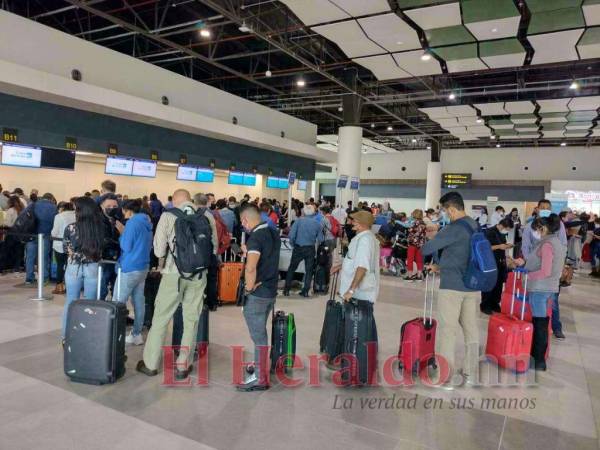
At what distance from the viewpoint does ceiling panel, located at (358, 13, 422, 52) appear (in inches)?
311

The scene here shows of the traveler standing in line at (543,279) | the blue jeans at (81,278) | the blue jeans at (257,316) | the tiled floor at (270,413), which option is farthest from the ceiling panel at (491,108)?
the blue jeans at (81,278)

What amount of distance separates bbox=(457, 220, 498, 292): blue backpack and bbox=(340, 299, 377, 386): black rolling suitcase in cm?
92

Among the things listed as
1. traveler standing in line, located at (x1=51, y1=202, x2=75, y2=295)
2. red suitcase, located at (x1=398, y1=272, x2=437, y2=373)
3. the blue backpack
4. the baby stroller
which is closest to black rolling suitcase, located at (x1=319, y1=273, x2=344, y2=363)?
red suitcase, located at (x1=398, y1=272, x2=437, y2=373)

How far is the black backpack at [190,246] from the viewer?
12.6 ft

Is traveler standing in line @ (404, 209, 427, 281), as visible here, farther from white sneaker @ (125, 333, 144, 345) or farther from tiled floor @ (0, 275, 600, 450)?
white sneaker @ (125, 333, 144, 345)

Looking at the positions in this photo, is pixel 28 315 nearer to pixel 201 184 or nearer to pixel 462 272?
pixel 462 272

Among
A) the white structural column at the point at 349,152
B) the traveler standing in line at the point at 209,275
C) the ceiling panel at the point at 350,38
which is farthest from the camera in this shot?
the white structural column at the point at 349,152

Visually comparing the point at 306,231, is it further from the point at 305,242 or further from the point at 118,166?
the point at 118,166

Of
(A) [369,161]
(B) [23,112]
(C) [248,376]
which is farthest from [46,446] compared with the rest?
(A) [369,161]

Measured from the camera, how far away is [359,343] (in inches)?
157

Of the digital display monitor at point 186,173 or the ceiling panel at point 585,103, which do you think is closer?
the digital display monitor at point 186,173

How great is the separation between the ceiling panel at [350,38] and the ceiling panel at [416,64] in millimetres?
663

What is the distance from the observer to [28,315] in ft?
19.2

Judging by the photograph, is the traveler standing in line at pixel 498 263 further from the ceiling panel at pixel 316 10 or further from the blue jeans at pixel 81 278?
the blue jeans at pixel 81 278
